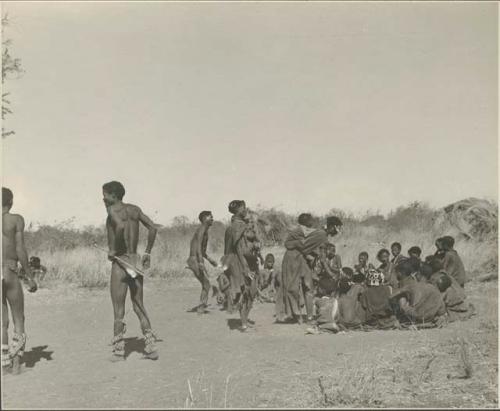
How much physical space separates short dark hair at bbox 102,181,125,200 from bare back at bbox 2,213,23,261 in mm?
949

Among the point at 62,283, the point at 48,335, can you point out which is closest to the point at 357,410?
the point at 48,335

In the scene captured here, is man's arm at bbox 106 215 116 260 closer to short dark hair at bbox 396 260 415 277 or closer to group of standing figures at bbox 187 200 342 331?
group of standing figures at bbox 187 200 342 331

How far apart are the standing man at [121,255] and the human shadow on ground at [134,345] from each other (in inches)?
17.5

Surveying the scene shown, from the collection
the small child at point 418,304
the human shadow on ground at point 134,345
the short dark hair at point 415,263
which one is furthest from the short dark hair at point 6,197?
the short dark hair at point 415,263

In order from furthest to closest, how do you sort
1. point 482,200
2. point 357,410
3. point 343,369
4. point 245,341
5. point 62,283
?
1. point 482,200
2. point 62,283
3. point 245,341
4. point 343,369
5. point 357,410

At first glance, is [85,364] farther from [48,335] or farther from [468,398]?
[468,398]

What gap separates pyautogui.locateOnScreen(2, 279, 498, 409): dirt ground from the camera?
17.5 ft

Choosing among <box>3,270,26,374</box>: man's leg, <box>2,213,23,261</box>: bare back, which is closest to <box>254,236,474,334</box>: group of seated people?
<box>3,270,26,374</box>: man's leg

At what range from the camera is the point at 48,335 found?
29.0 ft

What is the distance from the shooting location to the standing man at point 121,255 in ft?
22.3

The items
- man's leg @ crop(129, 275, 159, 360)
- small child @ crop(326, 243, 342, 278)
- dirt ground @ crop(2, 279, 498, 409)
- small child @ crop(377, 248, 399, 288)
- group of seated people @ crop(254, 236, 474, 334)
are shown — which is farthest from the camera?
small child @ crop(326, 243, 342, 278)

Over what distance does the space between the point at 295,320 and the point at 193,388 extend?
401cm

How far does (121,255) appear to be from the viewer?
22.4ft

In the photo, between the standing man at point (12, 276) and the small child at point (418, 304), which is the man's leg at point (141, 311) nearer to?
the standing man at point (12, 276)
